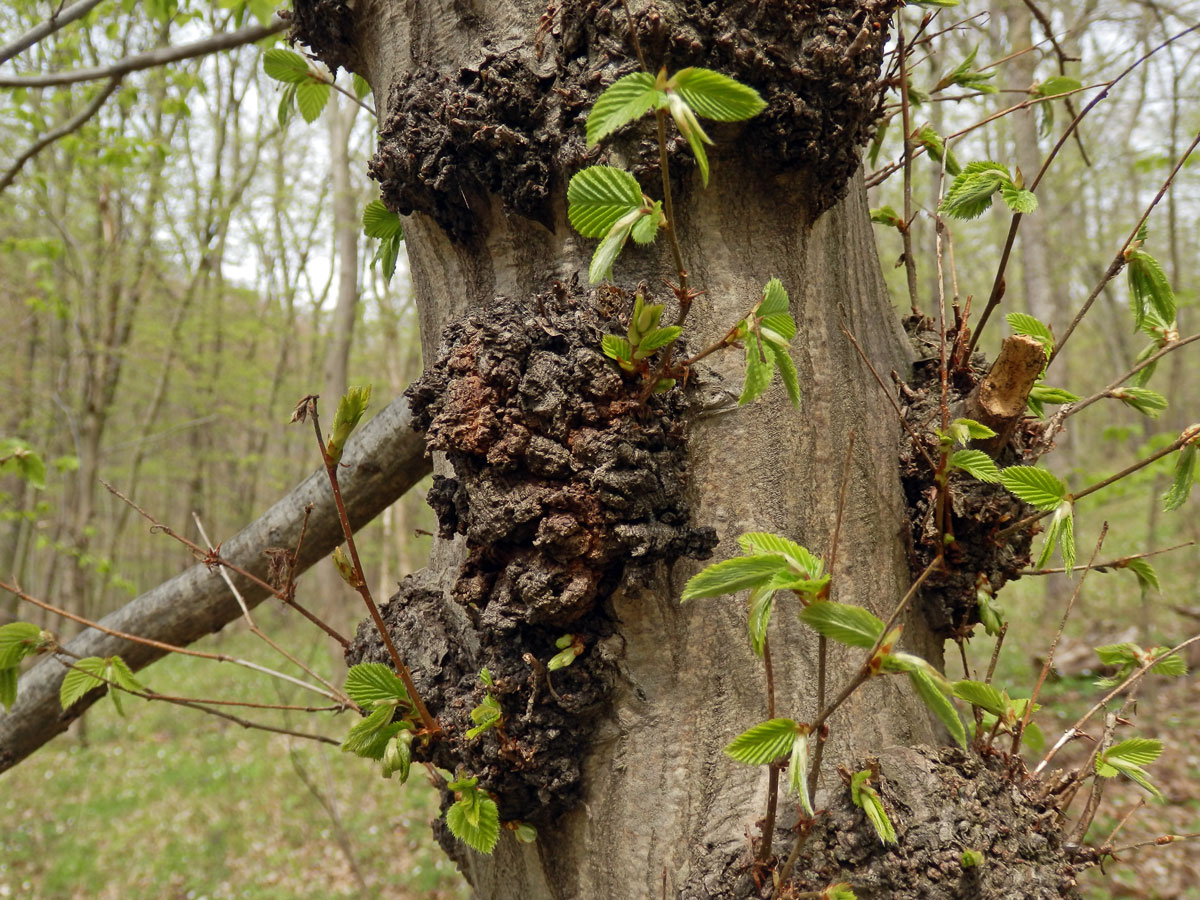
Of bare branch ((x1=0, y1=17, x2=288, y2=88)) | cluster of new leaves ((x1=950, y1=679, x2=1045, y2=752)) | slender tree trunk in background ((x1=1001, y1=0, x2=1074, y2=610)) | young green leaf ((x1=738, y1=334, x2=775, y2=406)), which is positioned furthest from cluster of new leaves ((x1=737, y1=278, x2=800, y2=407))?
slender tree trunk in background ((x1=1001, y1=0, x2=1074, y2=610))

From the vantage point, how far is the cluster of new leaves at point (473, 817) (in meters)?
0.90

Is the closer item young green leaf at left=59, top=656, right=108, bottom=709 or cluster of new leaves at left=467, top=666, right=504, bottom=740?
cluster of new leaves at left=467, top=666, right=504, bottom=740

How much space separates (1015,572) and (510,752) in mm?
780

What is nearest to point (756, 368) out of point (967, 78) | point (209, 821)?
point (967, 78)

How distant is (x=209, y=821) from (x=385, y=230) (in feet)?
23.1

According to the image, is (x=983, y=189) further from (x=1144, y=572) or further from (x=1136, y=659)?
(x=1136, y=659)

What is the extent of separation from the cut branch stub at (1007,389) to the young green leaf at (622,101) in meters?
0.58

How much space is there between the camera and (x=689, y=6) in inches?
33.4

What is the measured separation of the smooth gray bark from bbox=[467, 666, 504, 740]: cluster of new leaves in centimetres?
63

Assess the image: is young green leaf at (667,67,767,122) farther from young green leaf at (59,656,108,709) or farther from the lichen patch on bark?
young green leaf at (59,656,108,709)

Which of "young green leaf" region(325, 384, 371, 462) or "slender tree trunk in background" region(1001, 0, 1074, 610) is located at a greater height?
"slender tree trunk in background" region(1001, 0, 1074, 610)

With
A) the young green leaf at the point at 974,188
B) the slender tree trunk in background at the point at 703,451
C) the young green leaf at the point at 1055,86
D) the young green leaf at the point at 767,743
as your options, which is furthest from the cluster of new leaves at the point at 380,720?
the young green leaf at the point at 1055,86

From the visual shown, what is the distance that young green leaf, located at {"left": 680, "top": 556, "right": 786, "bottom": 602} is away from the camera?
0.65 m

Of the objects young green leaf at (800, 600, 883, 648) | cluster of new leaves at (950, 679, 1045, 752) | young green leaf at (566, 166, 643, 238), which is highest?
young green leaf at (566, 166, 643, 238)
